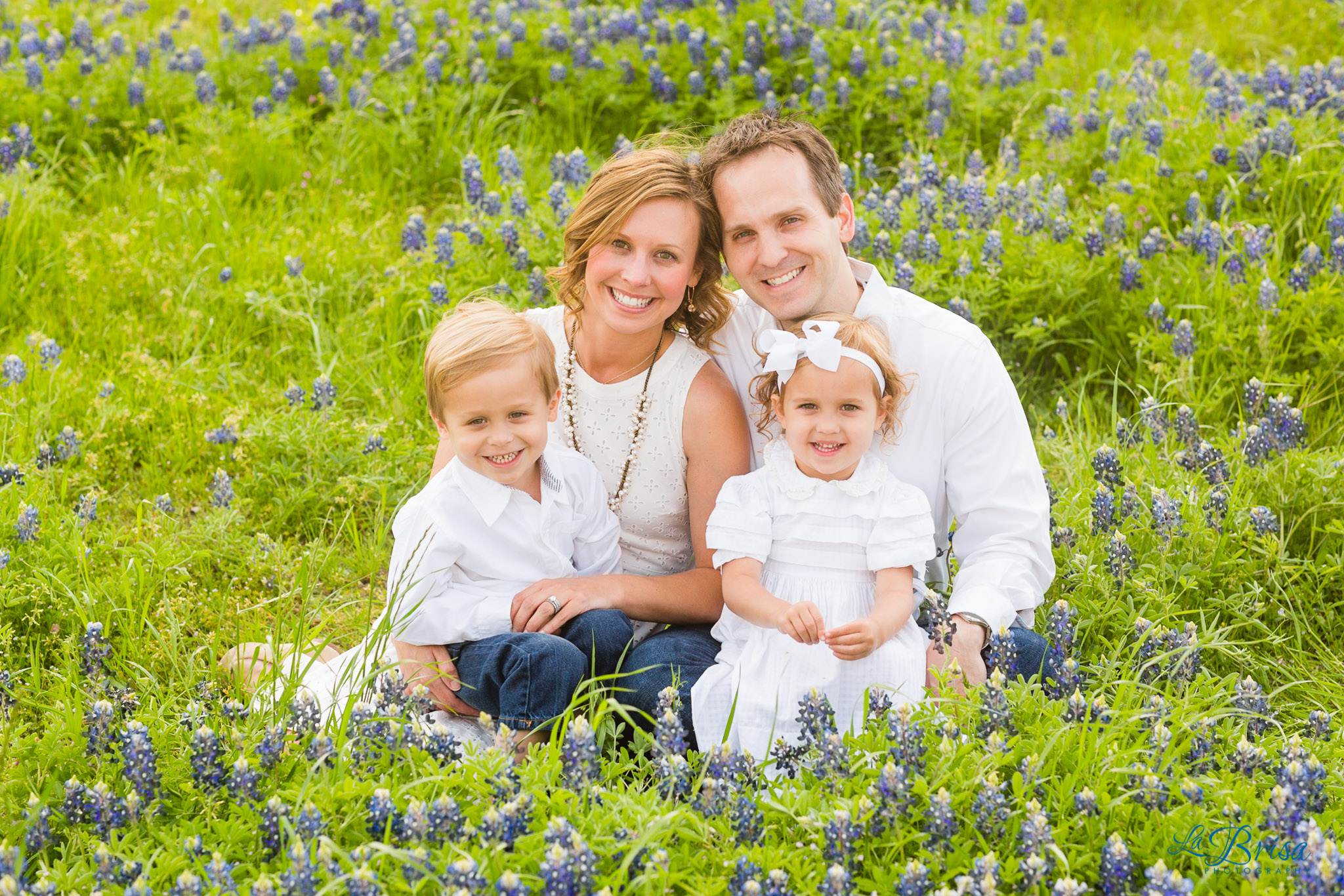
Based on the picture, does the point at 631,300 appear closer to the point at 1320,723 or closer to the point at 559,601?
the point at 559,601

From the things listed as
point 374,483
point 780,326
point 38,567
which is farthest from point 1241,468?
point 38,567

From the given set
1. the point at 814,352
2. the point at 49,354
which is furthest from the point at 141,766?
the point at 49,354

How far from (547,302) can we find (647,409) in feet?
5.23

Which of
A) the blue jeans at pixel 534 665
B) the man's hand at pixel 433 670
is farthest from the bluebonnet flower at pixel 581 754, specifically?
the man's hand at pixel 433 670

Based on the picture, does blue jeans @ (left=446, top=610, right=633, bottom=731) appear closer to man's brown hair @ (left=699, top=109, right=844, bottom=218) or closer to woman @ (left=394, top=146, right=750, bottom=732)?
woman @ (left=394, top=146, right=750, bottom=732)

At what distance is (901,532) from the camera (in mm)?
3234

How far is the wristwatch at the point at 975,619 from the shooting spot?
10.8 feet

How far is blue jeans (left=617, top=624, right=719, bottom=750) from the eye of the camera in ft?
10.9

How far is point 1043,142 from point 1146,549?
114 inches

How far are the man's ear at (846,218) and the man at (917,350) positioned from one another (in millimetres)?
27

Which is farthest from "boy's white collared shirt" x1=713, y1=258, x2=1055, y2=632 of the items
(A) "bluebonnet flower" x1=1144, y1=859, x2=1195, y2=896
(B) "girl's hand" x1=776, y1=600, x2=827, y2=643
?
(A) "bluebonnet flower" x1=1144, y1=859, x2=1195, y2=896

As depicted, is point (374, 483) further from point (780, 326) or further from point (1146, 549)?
point (1146, 549)

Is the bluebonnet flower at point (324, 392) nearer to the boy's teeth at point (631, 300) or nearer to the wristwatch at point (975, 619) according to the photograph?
the boy's teeth at point (631, 300)

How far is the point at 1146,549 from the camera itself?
12.7 ft
